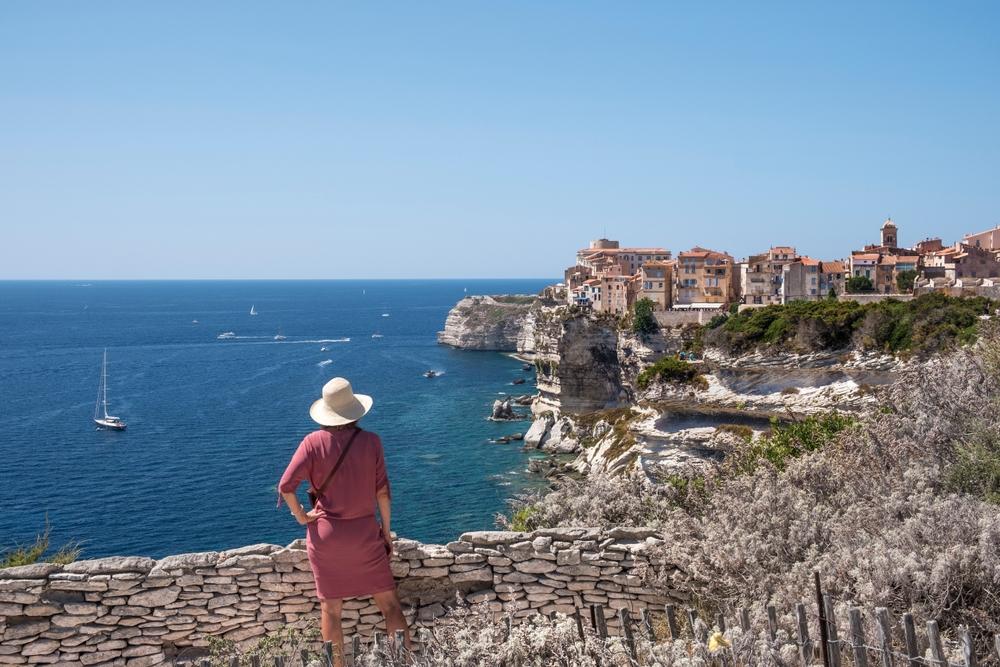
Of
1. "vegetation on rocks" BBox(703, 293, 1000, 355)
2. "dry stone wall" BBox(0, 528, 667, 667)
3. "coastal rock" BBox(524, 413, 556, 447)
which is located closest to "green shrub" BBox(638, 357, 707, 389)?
"vegetation on rocks" BBox(703, 293, 1000, 355)

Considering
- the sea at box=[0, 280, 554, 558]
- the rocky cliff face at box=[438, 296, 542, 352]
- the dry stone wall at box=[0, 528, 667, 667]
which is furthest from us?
the rocky cliff face at box=[438, 296, 542, 352]

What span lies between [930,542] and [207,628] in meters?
6.24

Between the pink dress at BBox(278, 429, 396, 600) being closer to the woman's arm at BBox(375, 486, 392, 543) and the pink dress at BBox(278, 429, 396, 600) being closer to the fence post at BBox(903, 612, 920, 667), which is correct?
the woman's arm at BBox(375, 486, 392, 543)

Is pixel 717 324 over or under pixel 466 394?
over

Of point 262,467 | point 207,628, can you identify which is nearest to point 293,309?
point 262,467

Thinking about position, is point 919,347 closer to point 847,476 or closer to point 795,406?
point 795,406

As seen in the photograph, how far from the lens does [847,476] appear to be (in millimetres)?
8586

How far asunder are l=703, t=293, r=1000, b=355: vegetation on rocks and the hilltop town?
9.54m

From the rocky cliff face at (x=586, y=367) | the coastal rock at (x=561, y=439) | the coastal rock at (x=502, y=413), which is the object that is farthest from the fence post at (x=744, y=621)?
the coastal rock at (x=502, y=413)

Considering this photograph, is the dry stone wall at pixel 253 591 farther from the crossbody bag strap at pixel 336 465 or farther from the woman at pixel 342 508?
the crossbody bag strap at pixel 336 465

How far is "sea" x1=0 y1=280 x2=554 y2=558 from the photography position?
30844 millimetres

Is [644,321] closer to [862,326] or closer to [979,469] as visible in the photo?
[862,326]

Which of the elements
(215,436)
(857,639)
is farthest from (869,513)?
(215,436)

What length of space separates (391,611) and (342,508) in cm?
108
